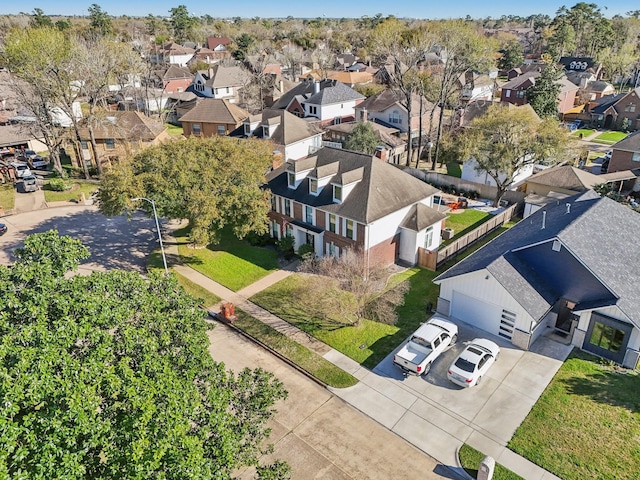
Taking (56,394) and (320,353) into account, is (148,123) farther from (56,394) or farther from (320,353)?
(56,394)

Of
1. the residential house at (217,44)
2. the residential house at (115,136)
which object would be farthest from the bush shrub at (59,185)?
the residential house at (217,44)

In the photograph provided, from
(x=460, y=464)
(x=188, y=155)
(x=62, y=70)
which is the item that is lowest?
(x=460, y=464)

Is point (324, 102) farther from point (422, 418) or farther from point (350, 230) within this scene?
point (422, 418)

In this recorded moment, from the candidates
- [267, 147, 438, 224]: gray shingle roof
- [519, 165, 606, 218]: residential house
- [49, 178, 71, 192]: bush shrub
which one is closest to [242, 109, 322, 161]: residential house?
[267, 147, 438, 224]: gray shingle roof

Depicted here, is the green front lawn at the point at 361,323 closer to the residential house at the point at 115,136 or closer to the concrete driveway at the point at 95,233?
the concrete driveway at the point at 95,233

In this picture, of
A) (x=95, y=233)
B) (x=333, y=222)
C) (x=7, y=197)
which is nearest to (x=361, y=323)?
(x=333, y=222)

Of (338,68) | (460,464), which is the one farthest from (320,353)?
(338,68)
